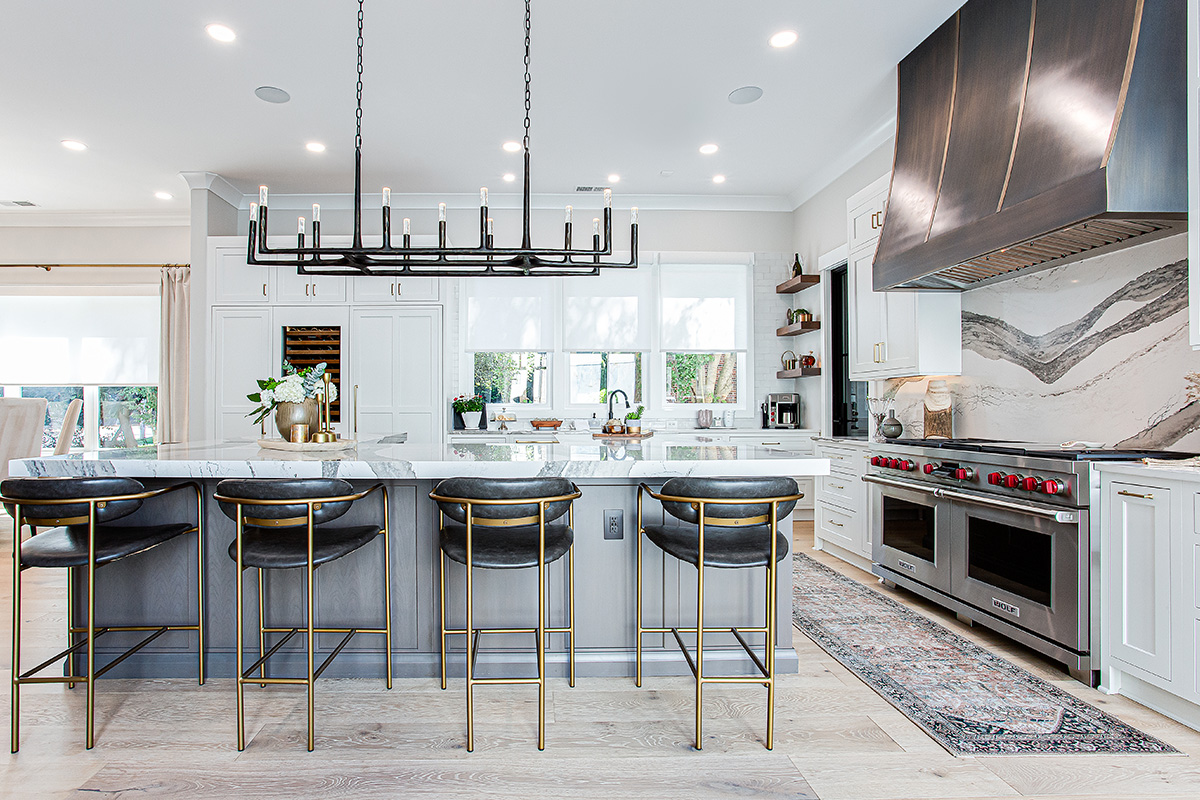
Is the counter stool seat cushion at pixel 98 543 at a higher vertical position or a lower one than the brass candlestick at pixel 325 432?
lower

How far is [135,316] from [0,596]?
12.7 feet

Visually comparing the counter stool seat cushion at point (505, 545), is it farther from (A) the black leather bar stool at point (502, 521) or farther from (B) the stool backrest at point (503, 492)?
(B) the stool backrest at point (503, 492)

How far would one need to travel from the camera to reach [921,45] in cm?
337

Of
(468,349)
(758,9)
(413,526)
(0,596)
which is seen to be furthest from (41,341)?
(758,9)

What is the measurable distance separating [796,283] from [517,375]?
2675mm

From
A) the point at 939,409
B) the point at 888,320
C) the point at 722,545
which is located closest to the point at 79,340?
the point at 722,545

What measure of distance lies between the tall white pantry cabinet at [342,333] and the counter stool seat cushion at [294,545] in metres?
3.03

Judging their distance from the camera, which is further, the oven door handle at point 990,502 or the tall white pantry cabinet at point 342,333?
the tall white pantry cabinet at point 342,333

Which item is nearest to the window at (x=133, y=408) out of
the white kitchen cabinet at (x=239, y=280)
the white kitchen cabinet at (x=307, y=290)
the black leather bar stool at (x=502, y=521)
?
the white kitchen cabinet at (x=239, y=280)

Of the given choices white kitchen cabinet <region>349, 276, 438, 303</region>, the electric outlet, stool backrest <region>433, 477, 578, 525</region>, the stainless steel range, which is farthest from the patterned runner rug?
white kitchen cabinet <region>349, 276, 438, 303</region>

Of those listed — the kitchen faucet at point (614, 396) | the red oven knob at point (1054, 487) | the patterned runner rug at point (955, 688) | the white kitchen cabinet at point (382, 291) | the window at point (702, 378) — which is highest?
the white kitchen cabinet at point (382, 291)

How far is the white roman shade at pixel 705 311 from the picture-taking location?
236 inches

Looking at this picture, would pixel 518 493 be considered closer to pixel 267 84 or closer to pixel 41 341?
pixel 267 84

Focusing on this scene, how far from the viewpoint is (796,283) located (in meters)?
5.53
